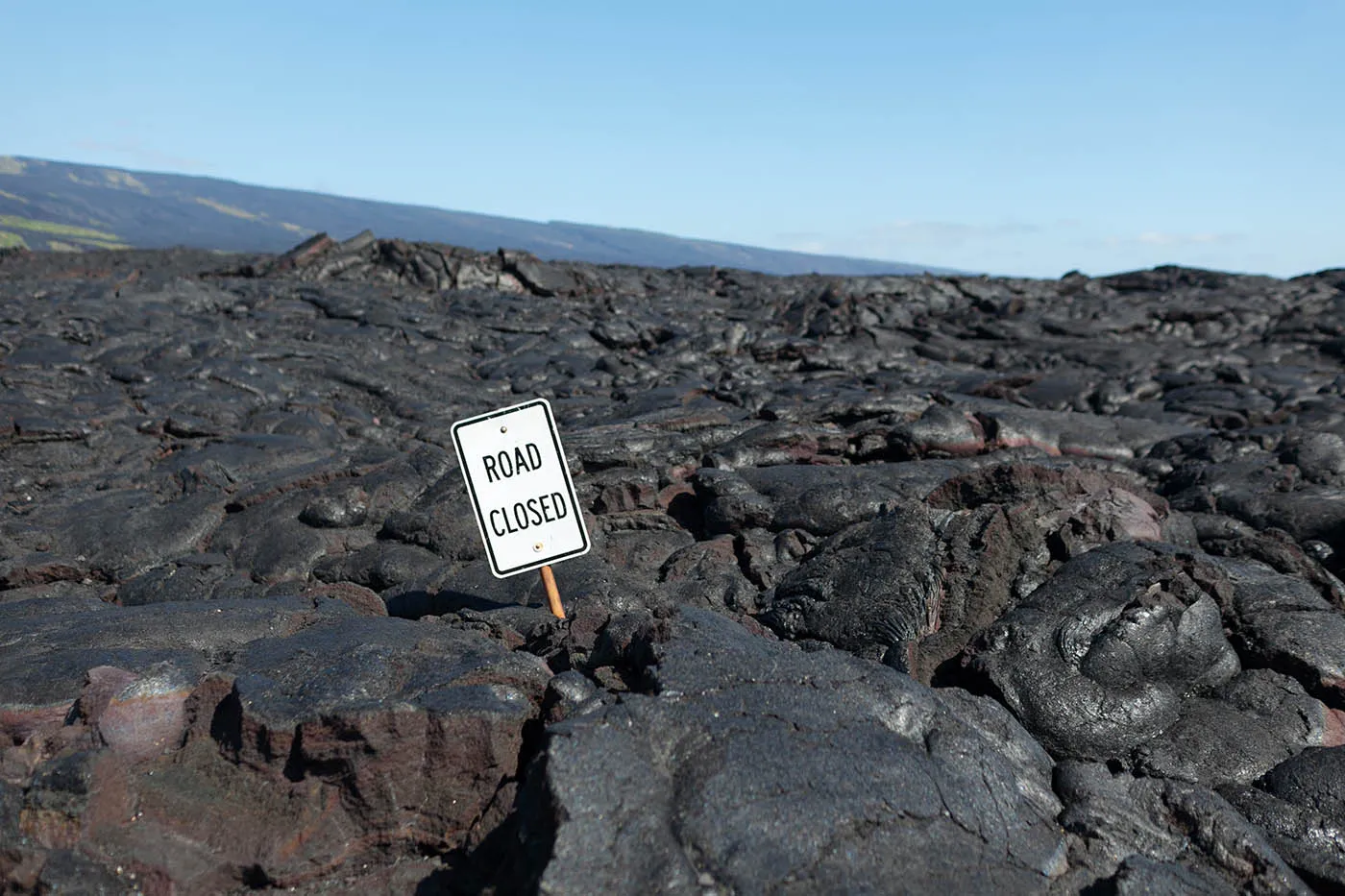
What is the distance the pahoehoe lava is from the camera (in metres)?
3.32

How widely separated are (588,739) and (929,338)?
83.9 ft

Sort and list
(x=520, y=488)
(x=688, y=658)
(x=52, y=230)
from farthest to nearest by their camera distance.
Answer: (x=52, y=230), (x=520, y=488), (x=688, y=658)

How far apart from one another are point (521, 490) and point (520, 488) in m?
0.01

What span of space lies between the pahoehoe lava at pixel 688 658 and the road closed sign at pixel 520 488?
45 centimetres

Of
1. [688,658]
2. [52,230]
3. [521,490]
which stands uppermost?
[521,490]

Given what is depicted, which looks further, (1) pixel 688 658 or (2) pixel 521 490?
(2) pixel 521 490

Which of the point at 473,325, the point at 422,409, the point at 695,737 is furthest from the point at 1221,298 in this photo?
the point at 695,737

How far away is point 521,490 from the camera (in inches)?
213

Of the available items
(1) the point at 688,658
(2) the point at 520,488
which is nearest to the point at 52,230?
(2) the point at 520,488

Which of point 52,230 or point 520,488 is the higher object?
point 520,488

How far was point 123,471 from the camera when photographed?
421 inches

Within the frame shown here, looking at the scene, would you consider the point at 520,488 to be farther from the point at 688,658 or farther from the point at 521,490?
the point at 688,658

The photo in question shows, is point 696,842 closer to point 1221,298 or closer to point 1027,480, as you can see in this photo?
point 1027,480

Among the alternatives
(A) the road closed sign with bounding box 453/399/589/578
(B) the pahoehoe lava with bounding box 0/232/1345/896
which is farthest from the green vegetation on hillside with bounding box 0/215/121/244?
A: (A) the road closed sign with bounding box 453/399/589/578
